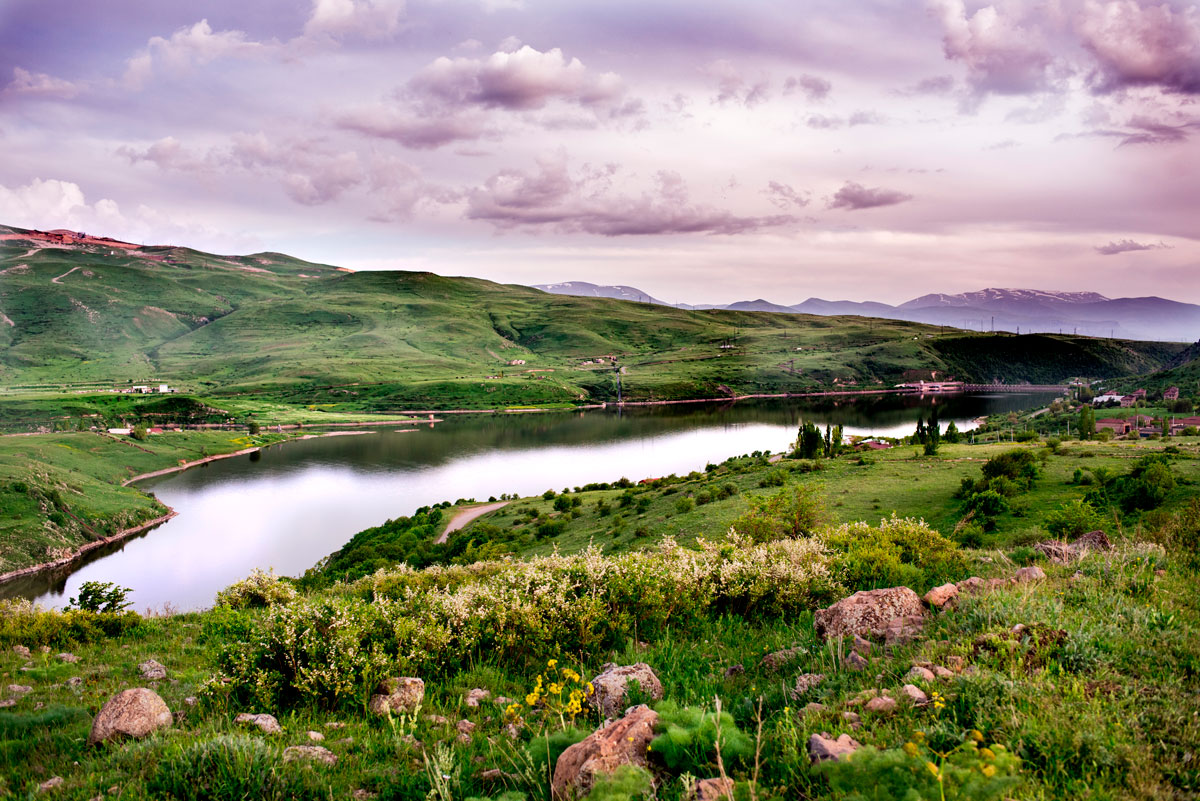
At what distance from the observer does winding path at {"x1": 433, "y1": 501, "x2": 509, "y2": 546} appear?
143 feet

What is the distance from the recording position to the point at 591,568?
9.88 m

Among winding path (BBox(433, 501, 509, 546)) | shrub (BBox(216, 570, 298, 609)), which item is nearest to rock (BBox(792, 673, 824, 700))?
shrub (BBox(216, 570, 298, 609))

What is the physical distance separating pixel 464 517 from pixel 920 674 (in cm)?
4725

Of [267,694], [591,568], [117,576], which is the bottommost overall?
[117,576]

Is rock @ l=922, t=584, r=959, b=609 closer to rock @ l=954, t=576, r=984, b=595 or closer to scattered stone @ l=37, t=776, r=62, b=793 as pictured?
rock @ l=954, t=576, r=984, b=595

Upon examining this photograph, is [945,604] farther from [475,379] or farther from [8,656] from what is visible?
[475,379]

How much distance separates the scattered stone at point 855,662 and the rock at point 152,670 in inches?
397

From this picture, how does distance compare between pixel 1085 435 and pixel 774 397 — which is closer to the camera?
pixel 1085 435

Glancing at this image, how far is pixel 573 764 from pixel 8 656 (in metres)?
12.2

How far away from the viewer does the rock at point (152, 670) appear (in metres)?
9.68

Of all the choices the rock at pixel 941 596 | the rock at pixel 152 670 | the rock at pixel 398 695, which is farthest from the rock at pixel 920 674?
the rock at pixel 152 670

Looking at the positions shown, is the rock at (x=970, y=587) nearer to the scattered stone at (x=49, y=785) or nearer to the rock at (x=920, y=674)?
the rock at (x=920, y=674)

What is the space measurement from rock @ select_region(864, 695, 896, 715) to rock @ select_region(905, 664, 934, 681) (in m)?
0.43

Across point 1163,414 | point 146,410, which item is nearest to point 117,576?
point 146,410
